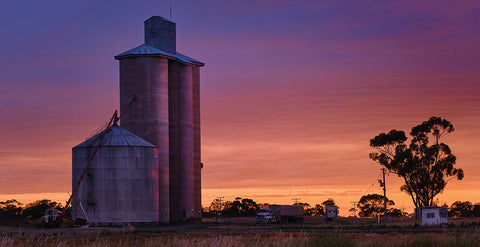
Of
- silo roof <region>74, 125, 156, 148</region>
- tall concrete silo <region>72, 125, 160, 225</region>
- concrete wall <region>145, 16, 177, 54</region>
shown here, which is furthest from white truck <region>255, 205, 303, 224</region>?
concrete wall <region>145, 16, 177, 54</region>

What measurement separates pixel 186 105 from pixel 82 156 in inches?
936

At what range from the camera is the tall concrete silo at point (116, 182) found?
4013 inches

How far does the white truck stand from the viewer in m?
119

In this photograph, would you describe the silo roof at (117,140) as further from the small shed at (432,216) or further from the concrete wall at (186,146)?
the small shed at (432,216)

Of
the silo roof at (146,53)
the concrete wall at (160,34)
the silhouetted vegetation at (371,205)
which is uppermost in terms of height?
the concrete wall at (160,34)

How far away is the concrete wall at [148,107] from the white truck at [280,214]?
53.3 feet

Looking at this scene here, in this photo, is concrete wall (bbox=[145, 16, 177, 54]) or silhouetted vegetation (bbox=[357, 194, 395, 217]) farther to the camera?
silhouetted vegetation (bbox=[357, 194, 395, 217])

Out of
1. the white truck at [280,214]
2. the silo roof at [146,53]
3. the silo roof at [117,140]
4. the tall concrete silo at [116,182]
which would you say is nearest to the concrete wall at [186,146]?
the silo roof at [146,53]

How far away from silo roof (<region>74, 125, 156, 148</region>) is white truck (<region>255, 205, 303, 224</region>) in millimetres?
23877

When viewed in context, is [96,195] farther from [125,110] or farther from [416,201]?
[416,201]

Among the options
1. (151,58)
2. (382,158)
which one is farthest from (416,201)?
(151,58)

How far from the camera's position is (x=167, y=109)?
116 metres

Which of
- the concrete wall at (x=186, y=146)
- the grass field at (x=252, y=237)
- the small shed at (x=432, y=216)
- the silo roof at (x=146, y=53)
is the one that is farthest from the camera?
the concrete wall at (x=186, y=146)

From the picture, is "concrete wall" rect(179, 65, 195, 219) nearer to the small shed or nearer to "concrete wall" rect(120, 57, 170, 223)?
"concrete wall" rect(120, 57, 170, 223)
